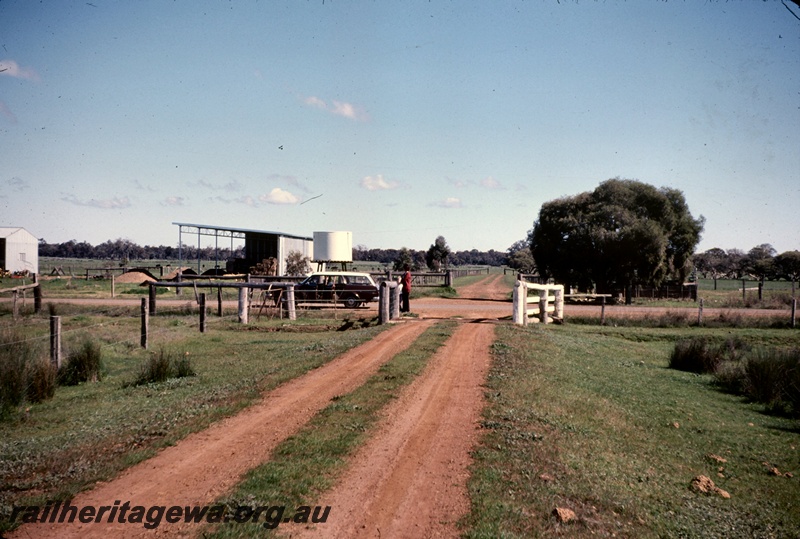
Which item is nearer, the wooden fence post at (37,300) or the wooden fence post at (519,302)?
the wooden fence post at (519,302)

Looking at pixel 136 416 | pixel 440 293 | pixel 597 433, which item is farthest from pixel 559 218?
pixel 136 416

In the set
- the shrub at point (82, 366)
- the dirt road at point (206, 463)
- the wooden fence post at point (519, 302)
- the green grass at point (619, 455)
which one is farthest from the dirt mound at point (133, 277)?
the dirt road at point (206, 463)

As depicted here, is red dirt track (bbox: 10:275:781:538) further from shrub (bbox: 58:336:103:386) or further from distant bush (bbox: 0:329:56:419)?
shrub (bbox: 58:336:103:386)

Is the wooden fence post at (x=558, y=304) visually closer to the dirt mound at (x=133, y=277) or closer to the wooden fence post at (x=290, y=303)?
the wooden fence post at (x=290, y=303)

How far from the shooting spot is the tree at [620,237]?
37.6 metres

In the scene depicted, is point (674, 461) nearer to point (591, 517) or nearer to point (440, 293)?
point (591, 517)

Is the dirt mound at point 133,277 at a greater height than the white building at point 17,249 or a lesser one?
lesser

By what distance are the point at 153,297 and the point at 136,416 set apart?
17058 millimetres

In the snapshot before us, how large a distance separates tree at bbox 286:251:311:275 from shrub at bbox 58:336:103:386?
1575 inches

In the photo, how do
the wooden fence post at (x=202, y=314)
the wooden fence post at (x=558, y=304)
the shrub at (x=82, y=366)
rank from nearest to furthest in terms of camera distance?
the shrub at (x=82, y=366), the wooden fence post at (x=202, y=314), the wooden fence post at (x=558, y=304)

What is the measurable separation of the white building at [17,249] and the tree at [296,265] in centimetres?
2897


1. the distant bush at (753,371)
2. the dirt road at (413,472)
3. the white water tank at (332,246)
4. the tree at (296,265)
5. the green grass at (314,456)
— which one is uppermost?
the white water tank at (332,246)

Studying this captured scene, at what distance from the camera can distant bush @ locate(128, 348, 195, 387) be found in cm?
1106

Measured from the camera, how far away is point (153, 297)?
23.7 m
